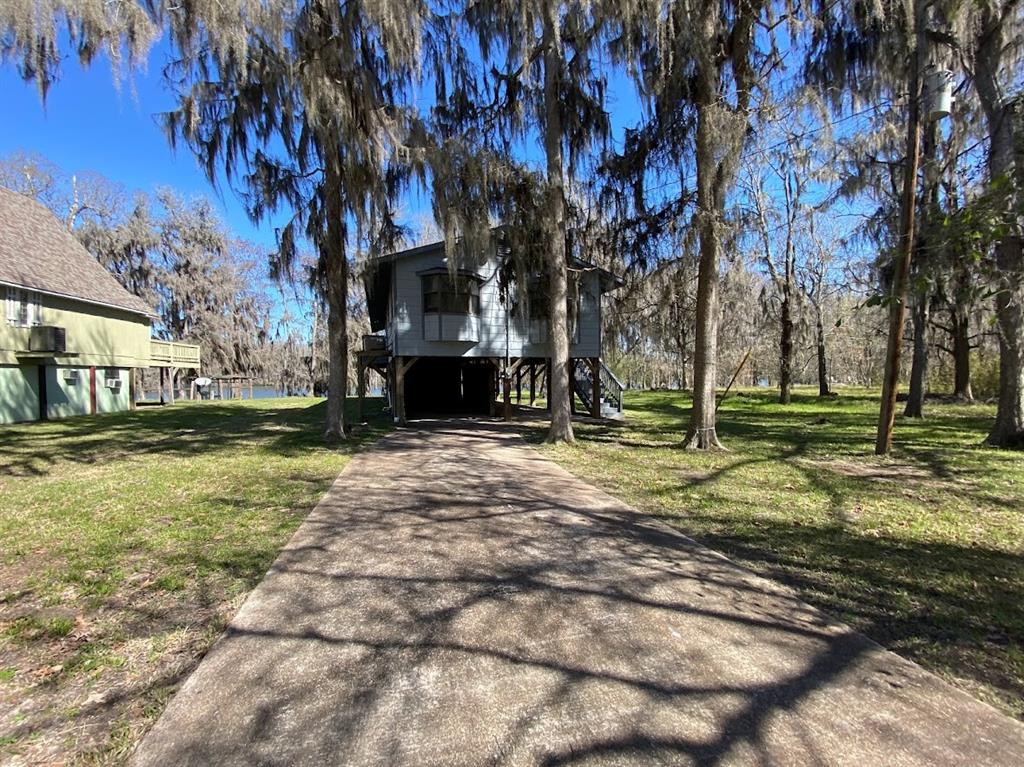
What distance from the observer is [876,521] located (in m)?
5.30

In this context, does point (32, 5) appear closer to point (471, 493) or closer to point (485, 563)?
point (471, 493)

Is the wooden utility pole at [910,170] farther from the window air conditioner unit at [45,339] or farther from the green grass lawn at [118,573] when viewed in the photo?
the window air conditioner unit at [45,339]

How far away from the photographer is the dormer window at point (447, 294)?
1445 centimetres

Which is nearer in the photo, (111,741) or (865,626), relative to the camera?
(111,741)

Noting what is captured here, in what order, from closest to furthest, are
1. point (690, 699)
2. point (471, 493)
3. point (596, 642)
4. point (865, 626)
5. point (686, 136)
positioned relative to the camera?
1. point (690, 699)
2. point (596, 642)
3. point (865, 626)
4. point (471, 493)
5. point (686, 136)

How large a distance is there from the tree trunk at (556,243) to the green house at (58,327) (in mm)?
16440

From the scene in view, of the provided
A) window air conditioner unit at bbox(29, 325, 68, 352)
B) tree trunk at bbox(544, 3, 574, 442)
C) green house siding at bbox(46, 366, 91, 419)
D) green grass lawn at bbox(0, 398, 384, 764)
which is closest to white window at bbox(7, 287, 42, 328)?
window air conditioner unit at bbox(29, 325, 68, 352)

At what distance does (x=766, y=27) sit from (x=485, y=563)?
31.5ft

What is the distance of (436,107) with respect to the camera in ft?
35.1

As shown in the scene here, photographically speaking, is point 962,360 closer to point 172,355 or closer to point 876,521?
point 876,521

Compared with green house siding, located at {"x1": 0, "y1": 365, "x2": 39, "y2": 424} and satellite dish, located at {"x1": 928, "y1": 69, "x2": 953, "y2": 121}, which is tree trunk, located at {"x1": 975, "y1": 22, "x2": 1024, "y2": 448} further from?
green house siding, located at {"x1": 0, "y1": 365, "x2": 39, "y2": 424}

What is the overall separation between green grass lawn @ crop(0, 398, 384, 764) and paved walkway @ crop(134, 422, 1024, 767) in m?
0.26

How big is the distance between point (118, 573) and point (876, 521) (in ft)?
22.3

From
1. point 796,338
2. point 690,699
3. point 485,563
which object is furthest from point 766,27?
point 796,338
